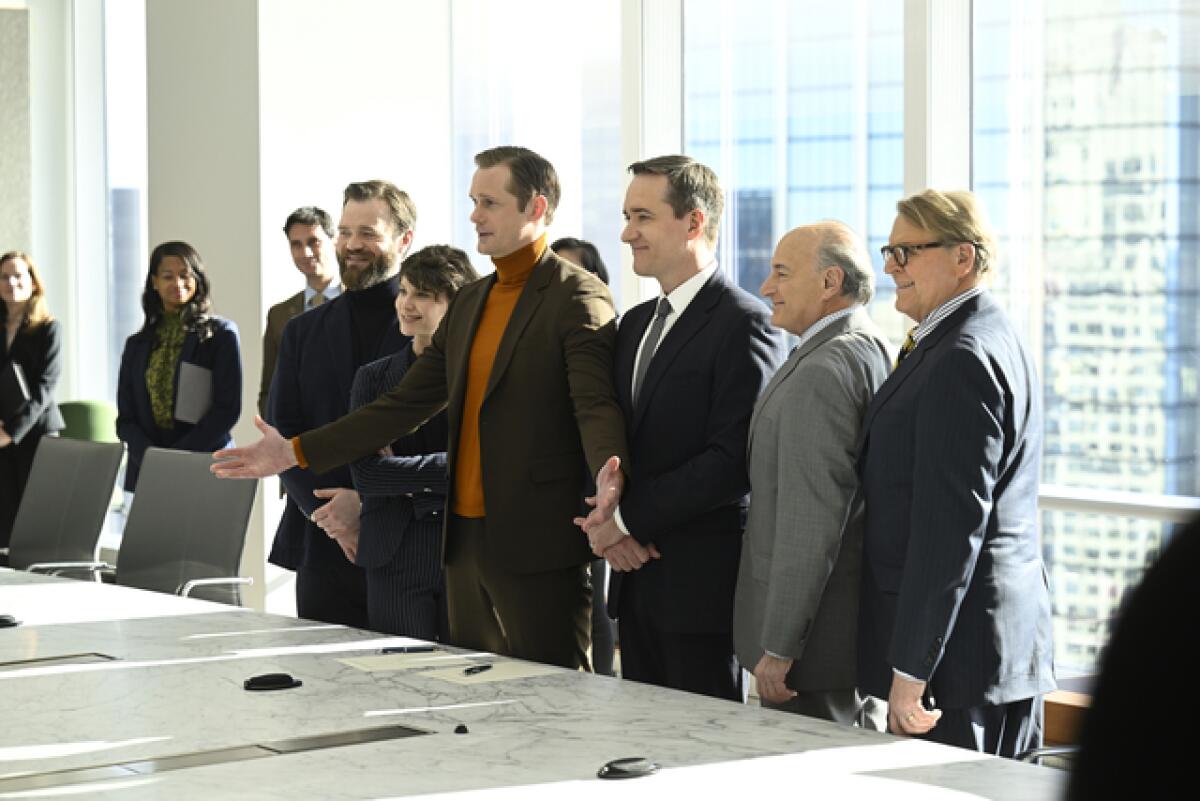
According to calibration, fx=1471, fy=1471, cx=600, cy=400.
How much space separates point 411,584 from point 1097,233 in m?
2.47

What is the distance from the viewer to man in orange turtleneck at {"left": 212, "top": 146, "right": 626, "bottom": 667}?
3.43 m

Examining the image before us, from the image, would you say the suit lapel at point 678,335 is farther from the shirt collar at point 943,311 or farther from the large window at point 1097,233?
the large window at point 1097,233

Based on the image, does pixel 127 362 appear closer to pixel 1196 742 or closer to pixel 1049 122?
pixel 1049 122

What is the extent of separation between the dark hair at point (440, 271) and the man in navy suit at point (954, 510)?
4.76 feet

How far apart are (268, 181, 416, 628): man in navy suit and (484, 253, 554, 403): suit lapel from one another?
0.74m

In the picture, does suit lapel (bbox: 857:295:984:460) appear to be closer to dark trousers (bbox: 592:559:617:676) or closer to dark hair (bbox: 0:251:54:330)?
dark trousers (bbox: 592:559:617:676)

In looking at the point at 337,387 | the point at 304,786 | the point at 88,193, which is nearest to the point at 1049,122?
the point at 337,387

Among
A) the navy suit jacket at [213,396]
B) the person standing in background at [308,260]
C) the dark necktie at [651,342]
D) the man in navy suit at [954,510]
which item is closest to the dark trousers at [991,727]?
the man in navy suit at [954,510]

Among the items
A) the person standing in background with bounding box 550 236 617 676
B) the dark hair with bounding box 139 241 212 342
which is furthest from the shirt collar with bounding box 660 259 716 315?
the dark hair with bounding box 139 241 212 342

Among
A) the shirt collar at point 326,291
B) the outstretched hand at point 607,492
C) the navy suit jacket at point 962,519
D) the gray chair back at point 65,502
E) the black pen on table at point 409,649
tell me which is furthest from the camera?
the shirt collar at point 326,291

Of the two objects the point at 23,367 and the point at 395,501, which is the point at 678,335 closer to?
the point at 395,501

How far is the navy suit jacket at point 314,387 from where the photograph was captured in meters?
4.16

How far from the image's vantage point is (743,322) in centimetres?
322

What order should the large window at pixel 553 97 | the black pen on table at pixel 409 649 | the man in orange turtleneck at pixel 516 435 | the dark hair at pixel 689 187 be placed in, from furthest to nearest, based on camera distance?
the large window at pixel 553 97
the man in orange turtleneck at pixel 516 435
the dark hair at pixel 689 187
the black pen on table at pixel 409 649
